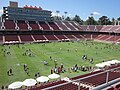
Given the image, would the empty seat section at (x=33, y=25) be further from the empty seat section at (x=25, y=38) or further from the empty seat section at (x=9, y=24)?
the empty seat section at (x=9, y=24)

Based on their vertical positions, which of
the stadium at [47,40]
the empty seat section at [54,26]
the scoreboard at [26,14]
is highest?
the scoreboard at [26,14]

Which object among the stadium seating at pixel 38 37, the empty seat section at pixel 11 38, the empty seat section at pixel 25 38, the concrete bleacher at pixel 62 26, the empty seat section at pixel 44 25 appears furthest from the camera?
the concrete bleacher at pixel 62 26

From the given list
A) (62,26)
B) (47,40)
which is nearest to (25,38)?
(47,40)

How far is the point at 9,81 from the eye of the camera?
24594 mm

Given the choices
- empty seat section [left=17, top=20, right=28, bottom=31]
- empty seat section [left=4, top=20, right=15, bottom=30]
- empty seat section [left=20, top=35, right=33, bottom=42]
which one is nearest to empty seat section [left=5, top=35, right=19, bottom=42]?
empty seat section [left=20, top=35, right=33, bottom=42]

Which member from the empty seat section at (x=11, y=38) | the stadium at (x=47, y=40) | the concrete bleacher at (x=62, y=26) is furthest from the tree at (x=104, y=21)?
the empty seat section at (x=11, y=38)

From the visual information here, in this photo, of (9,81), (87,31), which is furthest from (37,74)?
(87,31)

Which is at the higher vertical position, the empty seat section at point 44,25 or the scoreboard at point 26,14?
the scoreboard at point 26,14

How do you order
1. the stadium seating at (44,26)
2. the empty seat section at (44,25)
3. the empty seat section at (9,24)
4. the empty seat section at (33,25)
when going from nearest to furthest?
the empty seat section at (9,24) → the empty seat section at (33,25) → the stadium seating at (44,26) → the empty seat section at (44,25)

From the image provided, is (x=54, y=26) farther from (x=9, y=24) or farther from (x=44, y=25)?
(x=9, y=24)

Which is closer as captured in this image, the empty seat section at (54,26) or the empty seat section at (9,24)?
the empty seat section at (9,24)

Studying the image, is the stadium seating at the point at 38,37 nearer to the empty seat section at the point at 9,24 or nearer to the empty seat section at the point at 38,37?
the empty seat section at the point at 38,37

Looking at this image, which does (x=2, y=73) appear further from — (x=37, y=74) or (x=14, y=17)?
(x=14, y=17)

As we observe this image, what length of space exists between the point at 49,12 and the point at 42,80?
82098 millimetres
